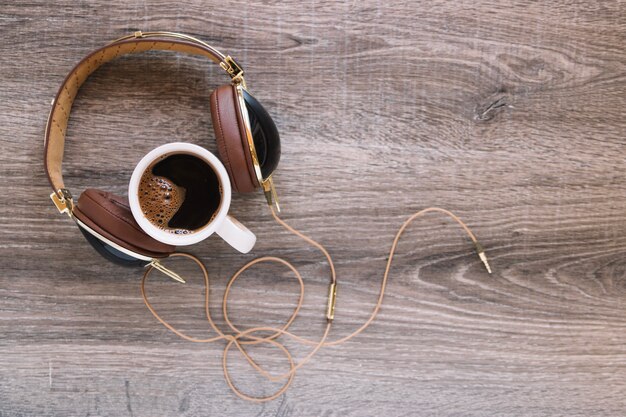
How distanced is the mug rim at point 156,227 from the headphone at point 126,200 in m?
0.01

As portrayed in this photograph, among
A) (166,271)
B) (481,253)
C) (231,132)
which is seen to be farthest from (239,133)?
(481,253)

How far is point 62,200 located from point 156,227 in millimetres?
121

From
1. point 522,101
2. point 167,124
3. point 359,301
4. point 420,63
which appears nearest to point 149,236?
point 167,124

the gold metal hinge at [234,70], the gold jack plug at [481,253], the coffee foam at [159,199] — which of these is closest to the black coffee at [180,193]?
the coffee foam at [159,199]

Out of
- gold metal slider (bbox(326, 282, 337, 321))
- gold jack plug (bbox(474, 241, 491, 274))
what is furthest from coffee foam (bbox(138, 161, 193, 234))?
gold jack plug (bbox(474, 241, 491, 274))

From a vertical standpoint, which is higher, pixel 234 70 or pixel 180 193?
pixel 234 70

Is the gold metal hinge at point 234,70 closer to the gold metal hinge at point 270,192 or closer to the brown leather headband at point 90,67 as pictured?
the brown leather headband at point 90,67

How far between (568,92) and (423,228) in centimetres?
29

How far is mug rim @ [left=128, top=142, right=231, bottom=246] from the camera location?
660 mm

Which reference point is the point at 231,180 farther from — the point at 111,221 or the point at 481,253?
the point at 481,253

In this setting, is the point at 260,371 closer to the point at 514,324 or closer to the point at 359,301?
the point at 359,301

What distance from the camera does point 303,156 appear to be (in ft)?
2.54

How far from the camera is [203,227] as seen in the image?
2.28 ft

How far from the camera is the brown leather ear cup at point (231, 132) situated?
667 millimetres
